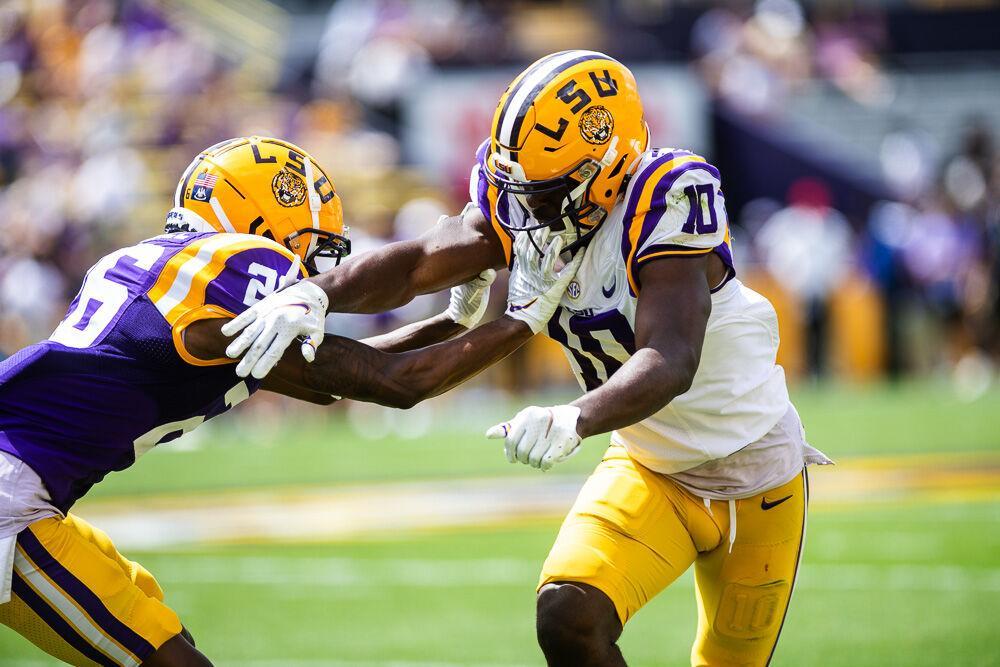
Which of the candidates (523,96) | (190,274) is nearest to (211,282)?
(190,274)

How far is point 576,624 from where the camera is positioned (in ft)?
10.5

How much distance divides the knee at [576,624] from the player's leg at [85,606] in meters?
0.86

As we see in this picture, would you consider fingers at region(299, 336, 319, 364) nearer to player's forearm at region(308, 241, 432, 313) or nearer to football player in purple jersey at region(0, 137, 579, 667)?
football player in purple jersey at region(0, 137, 579, 667)

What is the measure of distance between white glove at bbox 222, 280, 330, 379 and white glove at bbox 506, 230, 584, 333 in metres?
0.56

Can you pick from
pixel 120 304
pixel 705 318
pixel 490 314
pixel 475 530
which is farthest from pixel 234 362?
pixel 490 314

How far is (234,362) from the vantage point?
3354mm

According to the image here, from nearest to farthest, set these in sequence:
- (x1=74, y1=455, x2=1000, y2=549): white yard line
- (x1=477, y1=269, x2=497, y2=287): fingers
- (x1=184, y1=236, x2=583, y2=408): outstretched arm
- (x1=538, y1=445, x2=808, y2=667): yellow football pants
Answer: (x1=184, y1=236, x2=583, y2=408): outstretched arm
(x1=538, y1=445, x2=808, y2=667): yellow football pants
(x1=477, y1=269, x2=497, y2=287): fingers
(x1=74, y1=455, x2=1000, y2=549): white yard line

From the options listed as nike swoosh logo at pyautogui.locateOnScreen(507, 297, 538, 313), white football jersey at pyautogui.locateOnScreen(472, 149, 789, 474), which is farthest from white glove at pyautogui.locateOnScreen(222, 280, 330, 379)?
white football jersey at pyautogui.locateOnScreen(472, 149, 789, 474)

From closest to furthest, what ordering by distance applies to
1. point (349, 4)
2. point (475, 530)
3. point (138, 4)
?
1. point (475, 530)
2. point (138, 4)
3. point (349, 4)

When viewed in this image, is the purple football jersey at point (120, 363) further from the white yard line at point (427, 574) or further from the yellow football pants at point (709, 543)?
the white yard line at point (427, 574)

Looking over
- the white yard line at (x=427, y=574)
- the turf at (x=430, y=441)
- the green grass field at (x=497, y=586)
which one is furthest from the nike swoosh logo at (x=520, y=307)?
the turf at (x=430, y=441)

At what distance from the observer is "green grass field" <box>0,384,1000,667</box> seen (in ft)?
17.3

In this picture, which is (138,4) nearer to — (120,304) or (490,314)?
(490,314)

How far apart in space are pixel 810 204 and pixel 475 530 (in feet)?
23.8
